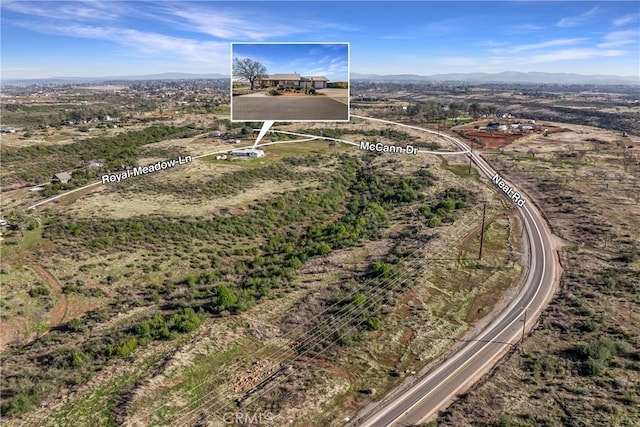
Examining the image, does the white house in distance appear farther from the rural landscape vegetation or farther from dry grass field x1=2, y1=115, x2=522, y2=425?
dry grass field x1=2, y1=115, x2=522, y2=425

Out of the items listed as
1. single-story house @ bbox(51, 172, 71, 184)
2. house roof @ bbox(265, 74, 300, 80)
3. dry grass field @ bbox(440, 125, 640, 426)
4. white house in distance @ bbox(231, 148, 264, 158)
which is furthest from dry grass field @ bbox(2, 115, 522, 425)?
house roof @ bbox(265, 74, 300, 80)

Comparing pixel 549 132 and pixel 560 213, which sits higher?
pixel 549 132

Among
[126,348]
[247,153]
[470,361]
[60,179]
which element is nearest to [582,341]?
[470,361]

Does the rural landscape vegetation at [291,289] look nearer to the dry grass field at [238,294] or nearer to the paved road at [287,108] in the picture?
the dry grass field at [238,294]

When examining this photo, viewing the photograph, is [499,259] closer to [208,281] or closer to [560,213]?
[560,213]

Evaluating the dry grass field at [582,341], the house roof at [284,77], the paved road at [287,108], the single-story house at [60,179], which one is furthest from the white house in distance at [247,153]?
the house roof at [284,77]

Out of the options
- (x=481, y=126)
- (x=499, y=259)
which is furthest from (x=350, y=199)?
(x=481, y=126)
